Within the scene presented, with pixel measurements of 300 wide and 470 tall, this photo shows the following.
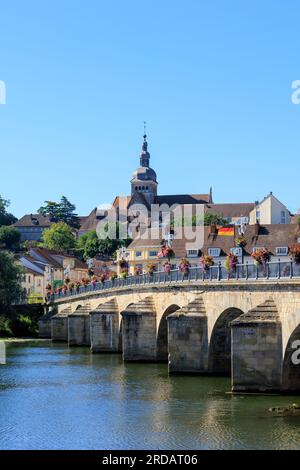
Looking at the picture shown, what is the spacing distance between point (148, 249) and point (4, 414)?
280ft

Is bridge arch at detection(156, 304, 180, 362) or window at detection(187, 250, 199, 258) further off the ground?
window at detection(187, 250, 199, 258)

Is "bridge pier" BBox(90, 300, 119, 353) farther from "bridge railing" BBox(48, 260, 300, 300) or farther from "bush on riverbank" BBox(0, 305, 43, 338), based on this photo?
"bush on riverbank" BBox(0, 305, 43, 338)

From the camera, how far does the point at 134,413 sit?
38.3 meters

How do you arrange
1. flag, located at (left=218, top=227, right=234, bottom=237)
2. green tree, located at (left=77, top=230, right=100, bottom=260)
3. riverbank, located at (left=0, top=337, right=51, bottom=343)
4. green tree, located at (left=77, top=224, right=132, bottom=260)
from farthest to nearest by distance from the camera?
green tree, located at (left=77, top=230, right=100, bottom=260), green tree, located at (left=77, top=224, right=132, bottom=260), flag, located at (left=218, top=227, right=234, bottom=237), riverbank, located at (left=0, top=337, right=51, bottom=343)

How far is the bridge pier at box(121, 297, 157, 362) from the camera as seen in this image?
60.0 m

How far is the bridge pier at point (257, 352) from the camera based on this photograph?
39.8 meters

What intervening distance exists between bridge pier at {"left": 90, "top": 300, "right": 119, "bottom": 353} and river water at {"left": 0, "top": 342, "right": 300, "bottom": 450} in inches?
623

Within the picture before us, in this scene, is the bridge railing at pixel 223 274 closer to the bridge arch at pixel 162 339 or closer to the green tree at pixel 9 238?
the bridge arch at pixel 162 339

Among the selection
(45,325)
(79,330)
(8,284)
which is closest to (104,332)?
(79,330)

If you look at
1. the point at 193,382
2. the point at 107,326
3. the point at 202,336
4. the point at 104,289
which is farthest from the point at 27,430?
the point at 104,289

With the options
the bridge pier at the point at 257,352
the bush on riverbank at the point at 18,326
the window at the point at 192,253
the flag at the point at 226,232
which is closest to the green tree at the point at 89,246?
the bush on riverbank at the point at 18,326

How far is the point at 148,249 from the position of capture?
12394cm

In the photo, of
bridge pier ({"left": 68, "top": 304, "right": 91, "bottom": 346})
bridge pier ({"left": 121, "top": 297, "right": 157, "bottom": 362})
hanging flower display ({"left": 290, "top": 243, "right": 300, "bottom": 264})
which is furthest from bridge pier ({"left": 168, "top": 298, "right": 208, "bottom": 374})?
bridge pier ({"left": 68, "top": 304, "right": 91, "bottom": 346})

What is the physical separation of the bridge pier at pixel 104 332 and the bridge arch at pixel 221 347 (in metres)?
21.6
